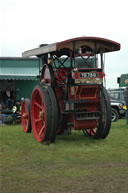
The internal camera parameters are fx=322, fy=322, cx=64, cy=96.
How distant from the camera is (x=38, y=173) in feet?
16.0

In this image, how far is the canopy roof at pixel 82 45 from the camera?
22.3 feet

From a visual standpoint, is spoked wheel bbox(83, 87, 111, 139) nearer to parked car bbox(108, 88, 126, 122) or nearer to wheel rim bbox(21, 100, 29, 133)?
wheel rim bbox(21, 100, 29, 133)

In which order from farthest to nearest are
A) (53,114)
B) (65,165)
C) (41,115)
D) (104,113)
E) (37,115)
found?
1. (37,115)
2. (104,113)
3. (41,115)
4. (53,114)
5. (65,165)

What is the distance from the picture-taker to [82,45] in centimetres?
712

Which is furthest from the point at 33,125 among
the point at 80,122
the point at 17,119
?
the point at 17,119

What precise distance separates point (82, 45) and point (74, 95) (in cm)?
113

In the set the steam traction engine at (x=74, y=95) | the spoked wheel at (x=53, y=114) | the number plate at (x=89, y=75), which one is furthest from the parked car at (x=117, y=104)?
the spoked wheel at (x=53, y=114)

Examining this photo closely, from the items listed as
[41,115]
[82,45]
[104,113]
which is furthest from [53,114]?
[82,45]

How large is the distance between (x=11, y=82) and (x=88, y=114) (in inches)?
468

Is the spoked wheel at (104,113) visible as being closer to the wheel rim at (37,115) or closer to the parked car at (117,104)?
the wheel rim at (37,115)

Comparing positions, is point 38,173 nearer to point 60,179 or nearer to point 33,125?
point 60,179

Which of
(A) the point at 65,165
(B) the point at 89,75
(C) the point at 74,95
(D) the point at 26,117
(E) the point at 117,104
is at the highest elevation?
(B) the point at 89,75

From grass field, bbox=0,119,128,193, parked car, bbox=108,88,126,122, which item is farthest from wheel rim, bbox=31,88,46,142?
parked car, bbox=108,88,126,122

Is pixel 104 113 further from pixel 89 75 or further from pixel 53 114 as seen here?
pixel 53 114
